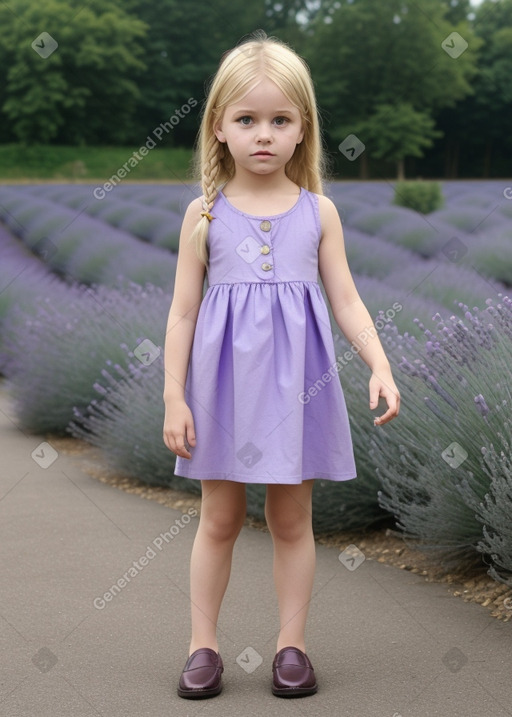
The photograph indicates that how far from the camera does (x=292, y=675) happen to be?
2480 mm

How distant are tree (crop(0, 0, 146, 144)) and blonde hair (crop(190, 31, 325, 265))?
3808 cm

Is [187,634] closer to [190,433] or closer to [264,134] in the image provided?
[190,433]

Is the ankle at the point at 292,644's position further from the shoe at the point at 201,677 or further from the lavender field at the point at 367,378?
the lavender field at the point at 367,378

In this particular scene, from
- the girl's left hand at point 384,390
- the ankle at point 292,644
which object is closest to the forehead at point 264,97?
the girl's left hand at point 384,390

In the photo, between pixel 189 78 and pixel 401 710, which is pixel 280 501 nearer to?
pixel 401 710

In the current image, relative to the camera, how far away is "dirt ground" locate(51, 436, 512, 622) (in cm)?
316

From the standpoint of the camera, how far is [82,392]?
19.9ft

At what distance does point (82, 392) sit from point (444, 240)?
25.6 ft

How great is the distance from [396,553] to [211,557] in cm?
131

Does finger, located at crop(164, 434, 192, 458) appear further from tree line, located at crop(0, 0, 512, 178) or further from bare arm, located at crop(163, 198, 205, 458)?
tree line, located at crop(0, 0, 512, 178)

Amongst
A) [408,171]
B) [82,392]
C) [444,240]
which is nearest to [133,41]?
[408,171]

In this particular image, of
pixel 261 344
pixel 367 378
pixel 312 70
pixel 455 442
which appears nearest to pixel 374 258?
pixel 367 378

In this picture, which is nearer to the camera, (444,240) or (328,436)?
(328,436)

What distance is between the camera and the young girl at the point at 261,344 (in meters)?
2.38
